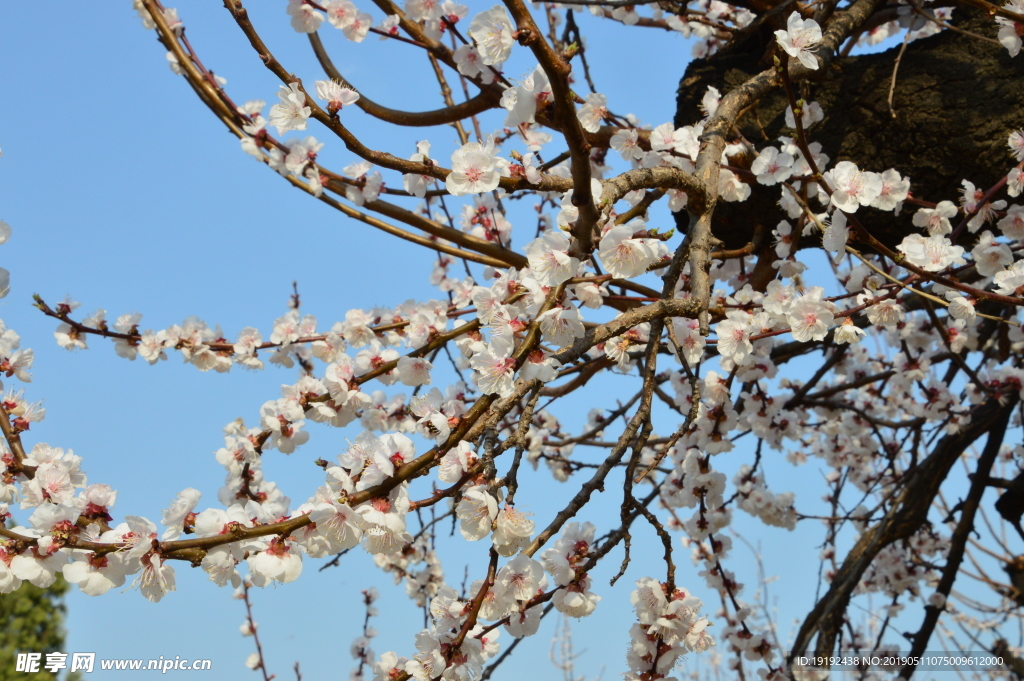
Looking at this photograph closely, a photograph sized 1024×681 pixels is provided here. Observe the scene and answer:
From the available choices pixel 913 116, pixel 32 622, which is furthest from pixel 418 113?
pixel 32 622

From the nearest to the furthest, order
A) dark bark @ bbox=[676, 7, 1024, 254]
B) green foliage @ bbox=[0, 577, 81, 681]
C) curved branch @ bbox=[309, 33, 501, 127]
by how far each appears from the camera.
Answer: dark bark @ bbox=[676, 7, 1024, 254]
curved branch @ bbox=[309, 33, 501, 127]
green foliage @ bbox=[0, 577, 81, 681]

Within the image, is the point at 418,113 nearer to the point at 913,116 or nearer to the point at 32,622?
the point at 913,116

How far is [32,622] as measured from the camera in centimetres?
830

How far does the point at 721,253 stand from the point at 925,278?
0.57m

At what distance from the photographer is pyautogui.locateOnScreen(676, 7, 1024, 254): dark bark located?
6.85 feet

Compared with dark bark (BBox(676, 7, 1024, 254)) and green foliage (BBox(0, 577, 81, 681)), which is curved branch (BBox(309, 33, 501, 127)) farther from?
green foliage (BBox(0, 577, 81, 681))

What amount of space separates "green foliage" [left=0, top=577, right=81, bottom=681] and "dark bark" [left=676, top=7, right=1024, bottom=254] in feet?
30.4

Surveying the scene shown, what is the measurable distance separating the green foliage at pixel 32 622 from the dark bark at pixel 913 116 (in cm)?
927

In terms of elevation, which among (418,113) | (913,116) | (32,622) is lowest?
(913,116)

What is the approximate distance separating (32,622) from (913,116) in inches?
403

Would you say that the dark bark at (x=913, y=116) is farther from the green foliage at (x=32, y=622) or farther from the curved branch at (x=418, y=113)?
the green foliage at (x=32, y=622)

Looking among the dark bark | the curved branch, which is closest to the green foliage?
the curved branch

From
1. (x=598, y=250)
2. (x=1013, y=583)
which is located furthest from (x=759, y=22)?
(x=1013, y=583)

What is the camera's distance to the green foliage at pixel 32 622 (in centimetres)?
804
